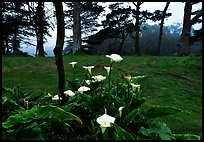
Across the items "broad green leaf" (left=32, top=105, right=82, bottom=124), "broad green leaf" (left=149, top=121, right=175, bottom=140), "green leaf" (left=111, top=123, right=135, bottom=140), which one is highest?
"broad green leaf" (left=32, top=105, right=82, bottom=124)

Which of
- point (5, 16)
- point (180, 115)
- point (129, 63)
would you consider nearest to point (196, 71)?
point (129, 63)

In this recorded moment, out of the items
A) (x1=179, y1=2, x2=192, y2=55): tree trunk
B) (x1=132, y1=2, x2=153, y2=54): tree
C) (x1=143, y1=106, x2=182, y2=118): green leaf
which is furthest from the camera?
(x1=132, y1=2, x2=153, y2=54): tree

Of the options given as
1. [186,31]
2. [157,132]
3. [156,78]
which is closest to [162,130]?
[157,132]

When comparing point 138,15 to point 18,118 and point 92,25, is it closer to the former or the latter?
point 92,25

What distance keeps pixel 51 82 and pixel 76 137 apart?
4.33 meters

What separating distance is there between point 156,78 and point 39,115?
18.8 ft

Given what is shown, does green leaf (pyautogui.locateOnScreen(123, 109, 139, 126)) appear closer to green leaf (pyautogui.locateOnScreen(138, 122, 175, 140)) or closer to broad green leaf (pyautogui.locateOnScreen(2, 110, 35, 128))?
green leaf (pyautogui.locateOnScreen(138, 122, 175, 140))

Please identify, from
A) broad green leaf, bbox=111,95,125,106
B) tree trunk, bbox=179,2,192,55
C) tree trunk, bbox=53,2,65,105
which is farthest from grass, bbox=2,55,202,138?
tree trunk, bbox=179,2,192,55

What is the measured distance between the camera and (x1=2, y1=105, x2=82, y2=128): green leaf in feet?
6.95

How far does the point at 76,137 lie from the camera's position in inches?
103

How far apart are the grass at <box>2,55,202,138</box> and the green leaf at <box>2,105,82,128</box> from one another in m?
2.58

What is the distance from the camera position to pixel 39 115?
7.16 feet

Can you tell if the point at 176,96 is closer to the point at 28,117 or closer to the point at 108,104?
the point at 108,104

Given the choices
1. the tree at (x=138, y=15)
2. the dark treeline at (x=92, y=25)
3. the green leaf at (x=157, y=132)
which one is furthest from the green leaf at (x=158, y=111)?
the tree at (x=138, y=15)
